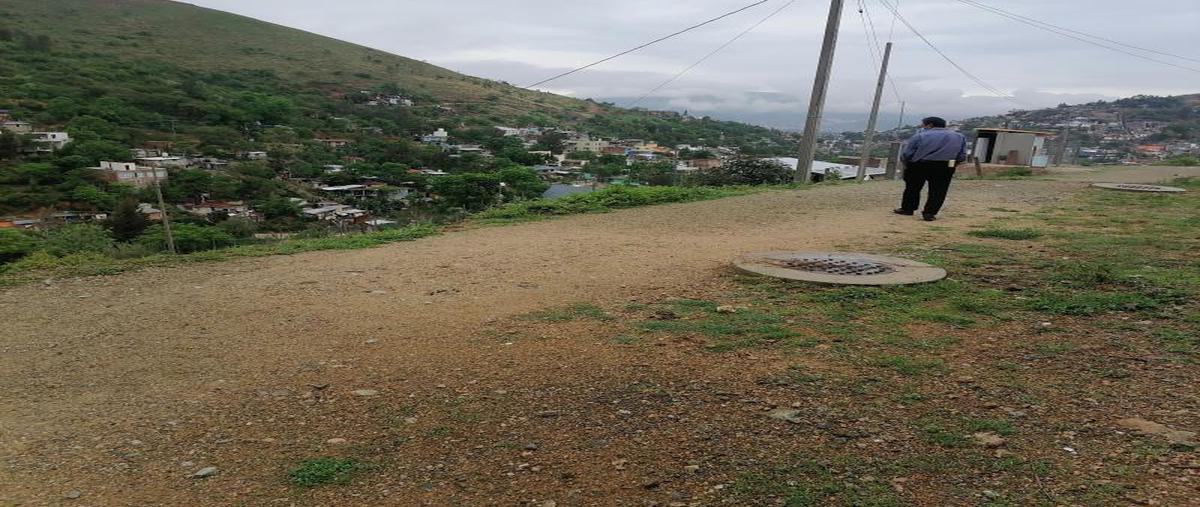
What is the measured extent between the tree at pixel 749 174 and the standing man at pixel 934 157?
8.87m

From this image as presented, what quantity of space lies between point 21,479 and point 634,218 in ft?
24.2

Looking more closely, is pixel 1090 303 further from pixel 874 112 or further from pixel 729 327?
pixel 874 112

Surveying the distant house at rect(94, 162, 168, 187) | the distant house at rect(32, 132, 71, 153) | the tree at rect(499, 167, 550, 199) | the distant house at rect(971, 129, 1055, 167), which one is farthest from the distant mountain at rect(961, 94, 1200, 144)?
the distant house at rect(32, 132, 71, 153)

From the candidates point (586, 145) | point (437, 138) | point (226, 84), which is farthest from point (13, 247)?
point (226, 84)

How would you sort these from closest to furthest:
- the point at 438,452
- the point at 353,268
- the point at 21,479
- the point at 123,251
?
the point at 21,479 < the point at 438,452 < the point at 353,268 < the point at 123,251

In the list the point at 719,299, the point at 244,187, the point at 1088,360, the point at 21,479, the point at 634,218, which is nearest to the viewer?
the point at 21,479

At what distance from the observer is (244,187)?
27125 millimetres

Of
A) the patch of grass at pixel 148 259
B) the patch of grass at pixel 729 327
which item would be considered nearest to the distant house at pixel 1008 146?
the patch of grass at pixel 729 327

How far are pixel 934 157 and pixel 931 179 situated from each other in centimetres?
43

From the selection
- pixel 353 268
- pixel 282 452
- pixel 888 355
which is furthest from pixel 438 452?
pixel 353 268

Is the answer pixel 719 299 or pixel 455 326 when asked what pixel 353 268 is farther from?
pixel 719 299

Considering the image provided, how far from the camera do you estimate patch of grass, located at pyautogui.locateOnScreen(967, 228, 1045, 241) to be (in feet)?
21.9

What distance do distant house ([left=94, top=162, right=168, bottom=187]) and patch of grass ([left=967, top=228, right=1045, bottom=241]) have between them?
95.5ft

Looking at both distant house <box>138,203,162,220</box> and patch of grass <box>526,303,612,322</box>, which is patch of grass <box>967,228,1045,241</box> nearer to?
patch of grass <box>526,303,612,322</box>
